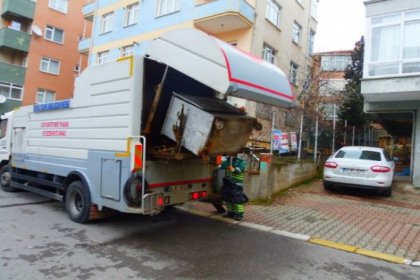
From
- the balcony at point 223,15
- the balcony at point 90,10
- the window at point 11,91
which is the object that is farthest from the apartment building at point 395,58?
the window at point 11,91

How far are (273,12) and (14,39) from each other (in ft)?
59.3

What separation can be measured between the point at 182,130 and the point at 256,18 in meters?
12.9

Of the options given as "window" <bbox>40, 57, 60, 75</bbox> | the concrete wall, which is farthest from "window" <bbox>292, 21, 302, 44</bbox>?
"window" <bbox>40, 57, 60, 75</bbox>

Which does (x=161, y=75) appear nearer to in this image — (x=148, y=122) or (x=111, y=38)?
(x=148, y=122)

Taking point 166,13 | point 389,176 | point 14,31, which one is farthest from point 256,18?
point 14,31

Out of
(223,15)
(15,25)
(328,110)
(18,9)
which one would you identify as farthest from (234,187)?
(15,25)

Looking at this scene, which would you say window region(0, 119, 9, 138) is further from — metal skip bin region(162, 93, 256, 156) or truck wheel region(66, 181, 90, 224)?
metal skip bin region(162, 93, 256, 156)

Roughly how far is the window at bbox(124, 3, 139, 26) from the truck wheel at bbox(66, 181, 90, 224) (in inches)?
667

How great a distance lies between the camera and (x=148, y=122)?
591cm

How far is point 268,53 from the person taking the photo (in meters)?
18.6

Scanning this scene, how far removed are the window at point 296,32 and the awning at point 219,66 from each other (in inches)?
674

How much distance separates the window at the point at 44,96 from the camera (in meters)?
26.5

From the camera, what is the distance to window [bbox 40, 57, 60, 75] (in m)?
26.8

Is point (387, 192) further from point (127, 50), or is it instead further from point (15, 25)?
point (15, 25)
